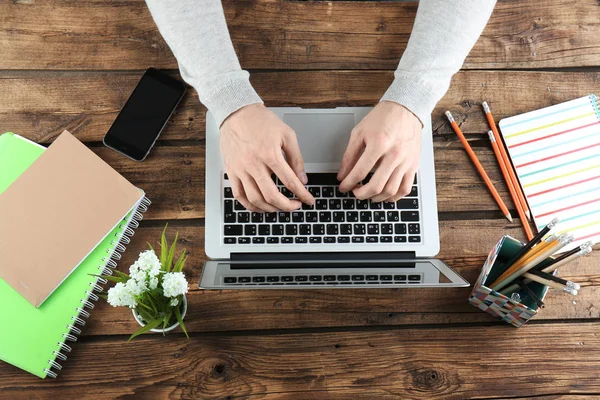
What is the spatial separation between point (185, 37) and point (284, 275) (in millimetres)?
435

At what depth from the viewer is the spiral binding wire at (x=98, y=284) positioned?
0.79 metres

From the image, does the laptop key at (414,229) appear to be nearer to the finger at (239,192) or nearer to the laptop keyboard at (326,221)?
the laptop keyboard at (326,221)

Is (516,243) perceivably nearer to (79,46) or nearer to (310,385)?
(310,385)

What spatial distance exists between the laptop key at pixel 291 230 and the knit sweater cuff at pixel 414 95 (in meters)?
0.28

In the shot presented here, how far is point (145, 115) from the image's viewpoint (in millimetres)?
868

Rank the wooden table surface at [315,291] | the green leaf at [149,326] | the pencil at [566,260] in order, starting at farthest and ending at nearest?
the wooden table surface at [315,291]
the green leaf at [149,326]
the pencil at [566,260]

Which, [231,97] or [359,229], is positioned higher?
[231,97]

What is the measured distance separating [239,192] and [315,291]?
0.23 meters

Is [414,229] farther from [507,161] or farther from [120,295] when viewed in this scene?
[120,295]

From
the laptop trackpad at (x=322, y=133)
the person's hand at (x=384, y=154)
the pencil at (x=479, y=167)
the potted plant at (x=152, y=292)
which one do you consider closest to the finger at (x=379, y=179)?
the person's hand at (x=384, y=154)

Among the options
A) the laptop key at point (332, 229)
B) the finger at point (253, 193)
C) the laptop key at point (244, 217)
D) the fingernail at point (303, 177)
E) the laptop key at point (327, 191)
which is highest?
the fingernail at point (303, 177)

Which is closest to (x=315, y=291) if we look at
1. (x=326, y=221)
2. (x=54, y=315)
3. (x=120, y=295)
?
(x=326, y=221)

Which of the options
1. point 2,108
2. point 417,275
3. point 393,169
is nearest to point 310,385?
point 417,275

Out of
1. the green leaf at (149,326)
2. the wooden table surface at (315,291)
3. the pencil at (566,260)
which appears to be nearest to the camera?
the pencil at (566,260)
